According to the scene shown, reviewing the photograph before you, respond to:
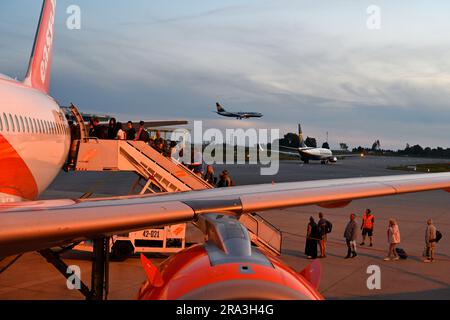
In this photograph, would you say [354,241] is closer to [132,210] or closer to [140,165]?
[140,165]

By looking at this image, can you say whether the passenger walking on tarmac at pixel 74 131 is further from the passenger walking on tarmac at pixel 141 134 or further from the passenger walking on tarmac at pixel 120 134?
the passenger walking on tarmac at pixel 141 134

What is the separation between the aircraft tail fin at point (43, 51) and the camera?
16.6 meters

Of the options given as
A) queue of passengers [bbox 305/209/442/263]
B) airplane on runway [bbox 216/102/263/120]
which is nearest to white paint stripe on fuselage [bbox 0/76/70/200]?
queue of passengers [bbox 305/209/442/263]

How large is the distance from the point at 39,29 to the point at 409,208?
21.9 metres

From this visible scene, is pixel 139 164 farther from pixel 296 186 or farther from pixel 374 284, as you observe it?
pixel 296 186

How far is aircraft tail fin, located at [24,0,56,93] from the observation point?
16558 millimetres

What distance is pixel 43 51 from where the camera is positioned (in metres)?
17.8

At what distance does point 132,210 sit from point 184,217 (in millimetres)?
592

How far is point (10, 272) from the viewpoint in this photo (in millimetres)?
13125

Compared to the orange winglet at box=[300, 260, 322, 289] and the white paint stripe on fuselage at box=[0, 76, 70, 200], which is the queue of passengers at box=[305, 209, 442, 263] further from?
the orange winglet at box=[300, 260, 322, 289]

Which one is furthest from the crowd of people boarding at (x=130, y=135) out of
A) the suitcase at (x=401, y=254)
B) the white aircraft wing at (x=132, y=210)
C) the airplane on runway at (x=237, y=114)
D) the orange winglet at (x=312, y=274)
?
the airplane on runway at (x=237, y=114)

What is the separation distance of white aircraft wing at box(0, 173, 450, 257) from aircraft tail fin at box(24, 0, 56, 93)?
34.6 feet

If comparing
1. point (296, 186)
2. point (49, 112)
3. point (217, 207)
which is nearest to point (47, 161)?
point (49, 112)

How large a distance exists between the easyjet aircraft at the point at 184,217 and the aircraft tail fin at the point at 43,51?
20.0 ft
